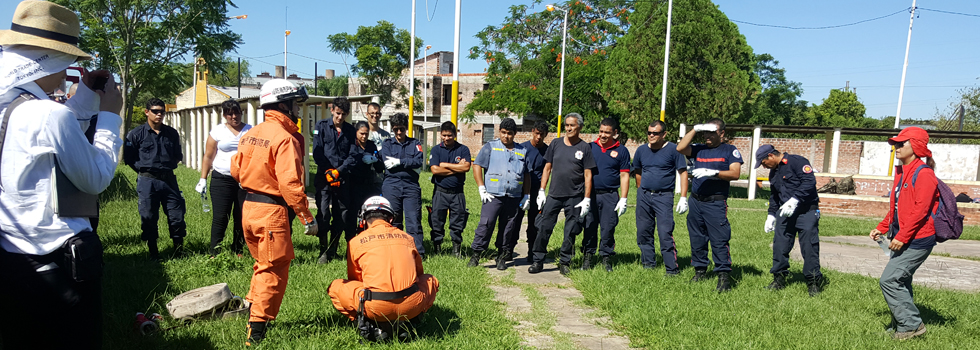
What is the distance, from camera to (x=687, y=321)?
4.97 m

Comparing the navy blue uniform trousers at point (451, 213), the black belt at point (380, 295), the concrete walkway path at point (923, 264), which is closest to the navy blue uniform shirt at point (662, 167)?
the navy blue uniform trousers at point (451, 213)

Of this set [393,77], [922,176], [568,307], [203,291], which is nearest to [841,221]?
[922,176]

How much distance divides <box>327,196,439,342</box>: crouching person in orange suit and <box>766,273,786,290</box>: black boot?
161 inches

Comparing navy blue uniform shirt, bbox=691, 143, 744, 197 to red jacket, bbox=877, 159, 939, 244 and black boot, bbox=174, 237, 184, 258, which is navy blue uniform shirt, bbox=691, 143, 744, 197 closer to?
red jacket, bbox=877, 159, 939, 244

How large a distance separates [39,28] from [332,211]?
4.59 meters

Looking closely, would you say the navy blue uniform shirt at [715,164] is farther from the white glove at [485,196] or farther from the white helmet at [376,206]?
the white helmet at [376,206]

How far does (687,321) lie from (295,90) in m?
3.76

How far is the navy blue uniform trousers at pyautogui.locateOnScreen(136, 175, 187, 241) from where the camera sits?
6.30 meters

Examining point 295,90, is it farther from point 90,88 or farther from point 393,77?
point 393,77

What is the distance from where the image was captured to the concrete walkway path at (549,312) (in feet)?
15.2

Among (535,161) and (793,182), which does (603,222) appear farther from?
(793,182)

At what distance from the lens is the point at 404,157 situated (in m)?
7.12

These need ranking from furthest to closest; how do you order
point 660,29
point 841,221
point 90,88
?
point 660,29 → point 841,221 → point 90,88

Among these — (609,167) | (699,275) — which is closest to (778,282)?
(699,275)
